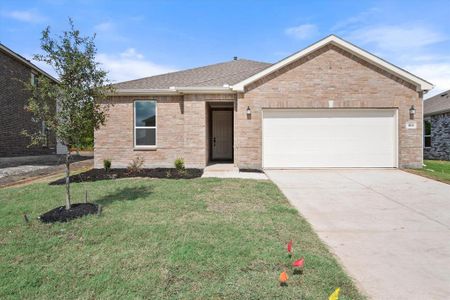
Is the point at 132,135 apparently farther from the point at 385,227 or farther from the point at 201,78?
the point at 385,227

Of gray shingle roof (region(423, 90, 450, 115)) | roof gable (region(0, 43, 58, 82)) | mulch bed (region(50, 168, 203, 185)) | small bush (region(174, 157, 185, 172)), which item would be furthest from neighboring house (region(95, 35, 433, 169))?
roof gable (region(0, 43, 58, 82))

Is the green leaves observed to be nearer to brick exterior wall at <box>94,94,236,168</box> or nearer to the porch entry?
brick exterior wall at <box>94,94,236,168</box>

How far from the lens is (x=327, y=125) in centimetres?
1253

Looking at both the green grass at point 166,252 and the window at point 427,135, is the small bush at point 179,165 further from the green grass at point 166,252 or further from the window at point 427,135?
the window at point 427,135

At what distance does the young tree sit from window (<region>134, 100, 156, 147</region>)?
7.25m

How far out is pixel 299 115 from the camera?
12539 millimetres

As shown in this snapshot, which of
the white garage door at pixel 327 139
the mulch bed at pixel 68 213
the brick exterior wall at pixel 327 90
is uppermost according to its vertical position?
the brick exterior wall at pixel 327 90

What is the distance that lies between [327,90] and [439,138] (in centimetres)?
1148

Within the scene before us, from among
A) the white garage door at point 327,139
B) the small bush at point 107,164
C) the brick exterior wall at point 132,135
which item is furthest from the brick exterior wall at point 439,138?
the small bush at point 107,164

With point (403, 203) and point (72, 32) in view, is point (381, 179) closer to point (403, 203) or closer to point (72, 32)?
point (403, 203)

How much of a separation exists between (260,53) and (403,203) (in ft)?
59.6

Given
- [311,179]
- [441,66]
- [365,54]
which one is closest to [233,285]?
[311,179]

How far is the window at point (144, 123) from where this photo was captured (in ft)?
42.9

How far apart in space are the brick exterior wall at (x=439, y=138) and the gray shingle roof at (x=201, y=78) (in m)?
12.2
